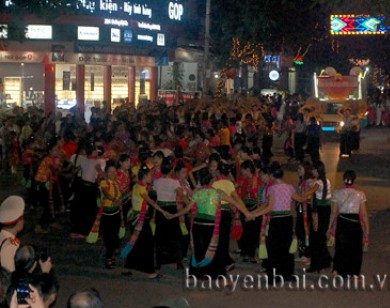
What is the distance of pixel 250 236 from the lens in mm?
12250

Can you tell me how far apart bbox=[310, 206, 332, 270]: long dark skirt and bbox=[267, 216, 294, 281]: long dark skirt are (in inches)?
25.9

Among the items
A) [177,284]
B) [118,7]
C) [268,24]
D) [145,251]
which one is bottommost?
[177,284]

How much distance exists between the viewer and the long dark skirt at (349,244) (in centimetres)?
1088

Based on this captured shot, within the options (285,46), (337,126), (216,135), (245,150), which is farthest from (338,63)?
(245,150)

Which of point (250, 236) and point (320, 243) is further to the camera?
point (250, 236)

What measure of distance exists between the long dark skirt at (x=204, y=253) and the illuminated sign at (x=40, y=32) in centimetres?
2079

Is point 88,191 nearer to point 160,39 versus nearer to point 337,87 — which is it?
point 160,39

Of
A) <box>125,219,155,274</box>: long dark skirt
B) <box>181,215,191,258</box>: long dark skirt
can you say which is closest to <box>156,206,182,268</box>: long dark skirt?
<box>125,219,155,274</box>: long dark skirt


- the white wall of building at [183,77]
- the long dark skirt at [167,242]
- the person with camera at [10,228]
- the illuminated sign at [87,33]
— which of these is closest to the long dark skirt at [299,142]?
the illuminated sign at [87,33]

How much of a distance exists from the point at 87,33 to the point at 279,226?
22.0 meters

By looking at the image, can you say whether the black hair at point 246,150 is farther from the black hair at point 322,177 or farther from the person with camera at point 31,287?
the person with camera at point 31,287

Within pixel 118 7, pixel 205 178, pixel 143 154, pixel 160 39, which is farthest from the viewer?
pixel 160 39

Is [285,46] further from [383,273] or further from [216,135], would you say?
[383,273]

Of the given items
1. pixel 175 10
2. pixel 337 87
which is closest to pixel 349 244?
pixel 175 10
